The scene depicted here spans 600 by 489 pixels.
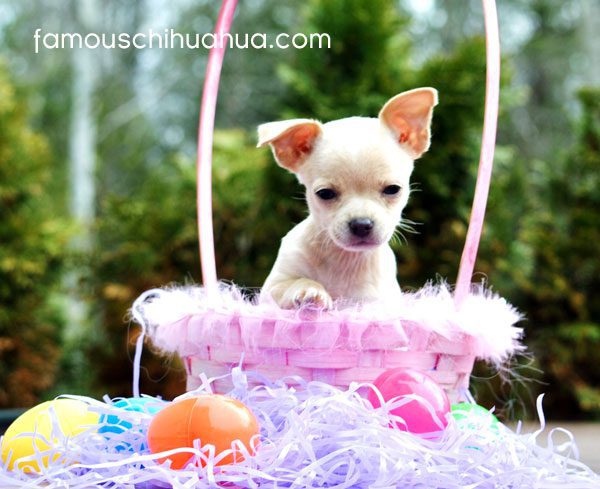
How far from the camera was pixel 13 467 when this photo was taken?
150cm

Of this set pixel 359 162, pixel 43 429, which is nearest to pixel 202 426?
pixel 43 429

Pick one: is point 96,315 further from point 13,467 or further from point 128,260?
point 13,467

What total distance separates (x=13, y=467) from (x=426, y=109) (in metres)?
1.18

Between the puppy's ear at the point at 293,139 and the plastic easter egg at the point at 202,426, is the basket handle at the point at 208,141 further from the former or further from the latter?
the plastic easter egg at the point at 202,426

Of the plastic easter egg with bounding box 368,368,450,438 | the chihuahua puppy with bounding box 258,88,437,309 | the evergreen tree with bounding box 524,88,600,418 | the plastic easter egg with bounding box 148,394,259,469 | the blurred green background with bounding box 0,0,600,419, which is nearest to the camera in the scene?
the plastic easter egg with bounding box 148,394,259,469

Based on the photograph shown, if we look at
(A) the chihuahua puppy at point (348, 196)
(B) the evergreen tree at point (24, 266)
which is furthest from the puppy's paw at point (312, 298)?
(B) the evergreen tree at point (24, 266)

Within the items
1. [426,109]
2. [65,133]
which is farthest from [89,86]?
[426,109]

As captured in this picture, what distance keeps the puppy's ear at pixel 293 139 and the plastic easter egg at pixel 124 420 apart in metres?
0.63

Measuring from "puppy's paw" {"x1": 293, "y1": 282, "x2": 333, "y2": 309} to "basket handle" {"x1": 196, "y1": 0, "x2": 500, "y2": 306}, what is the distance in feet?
0.71

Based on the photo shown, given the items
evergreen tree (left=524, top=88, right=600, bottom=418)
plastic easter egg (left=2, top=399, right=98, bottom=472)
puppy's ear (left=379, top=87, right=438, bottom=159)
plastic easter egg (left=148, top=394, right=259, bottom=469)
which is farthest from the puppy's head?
evergreen tree (left=524, top=88, right=600, bottom=418)

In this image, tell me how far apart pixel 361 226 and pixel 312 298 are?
0.62 ft

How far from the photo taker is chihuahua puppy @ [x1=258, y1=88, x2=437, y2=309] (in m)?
1.68

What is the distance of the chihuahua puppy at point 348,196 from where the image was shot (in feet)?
5.50

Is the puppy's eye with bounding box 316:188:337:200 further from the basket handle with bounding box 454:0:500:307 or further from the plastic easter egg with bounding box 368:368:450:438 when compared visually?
the plastic easter egg with bounding box 368:368:450:438
